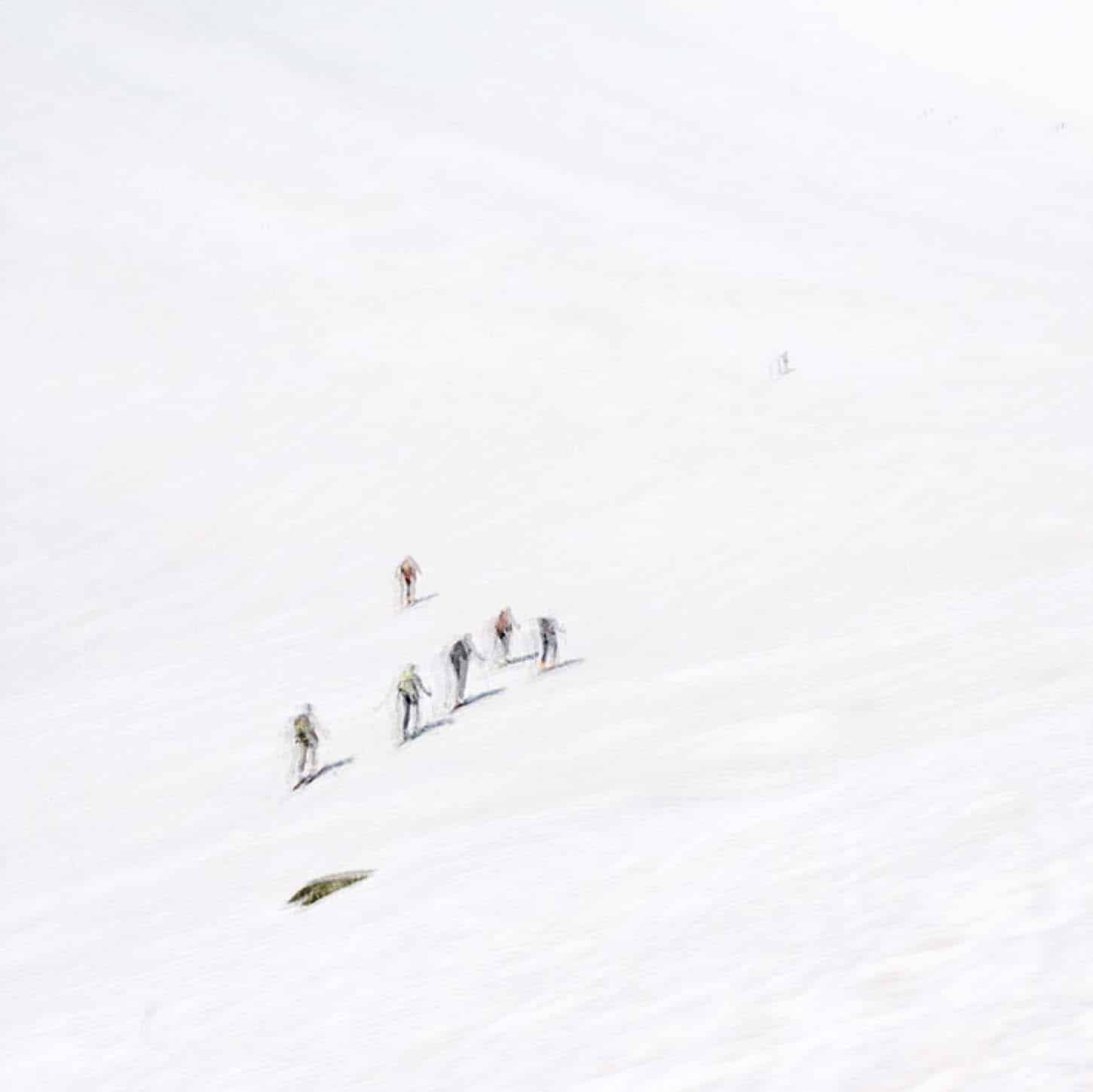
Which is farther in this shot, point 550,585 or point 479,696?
point 550,585

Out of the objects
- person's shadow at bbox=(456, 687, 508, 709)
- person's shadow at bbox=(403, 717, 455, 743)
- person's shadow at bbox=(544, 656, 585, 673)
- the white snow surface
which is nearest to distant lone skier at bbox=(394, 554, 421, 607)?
the white snow surface

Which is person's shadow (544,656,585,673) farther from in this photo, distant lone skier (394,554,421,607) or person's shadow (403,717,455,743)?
distant lone skier (394,554,421,607)

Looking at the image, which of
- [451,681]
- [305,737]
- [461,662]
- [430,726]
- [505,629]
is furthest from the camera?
[505,629]

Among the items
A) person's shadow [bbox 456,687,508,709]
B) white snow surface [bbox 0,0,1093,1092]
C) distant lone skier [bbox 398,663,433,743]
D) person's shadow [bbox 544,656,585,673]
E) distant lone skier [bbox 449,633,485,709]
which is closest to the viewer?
white snow surface [bbox 0,0,1093,1092]

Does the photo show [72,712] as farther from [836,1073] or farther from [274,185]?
[274,185]

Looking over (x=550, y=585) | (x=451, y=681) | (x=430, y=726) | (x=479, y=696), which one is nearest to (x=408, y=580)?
(x=550, y=585)

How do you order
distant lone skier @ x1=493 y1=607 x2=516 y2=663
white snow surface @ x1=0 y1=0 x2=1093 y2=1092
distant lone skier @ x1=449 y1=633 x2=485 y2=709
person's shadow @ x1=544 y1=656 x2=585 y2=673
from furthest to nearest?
distant lone skier @ x1=493 y1=607 x2=516 y2=663 → person's shadow @ x1=544 y1=656 x2=585 y2=673 → distant lone skier @ x1=449 y1=633 x2=485 y2=709 → white snow surface @ x1=0 y1=0 x2=1093 y2=1092

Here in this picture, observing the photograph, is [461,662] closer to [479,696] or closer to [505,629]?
[479,696]

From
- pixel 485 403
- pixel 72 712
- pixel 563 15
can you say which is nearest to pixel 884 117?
pixel 563 15
